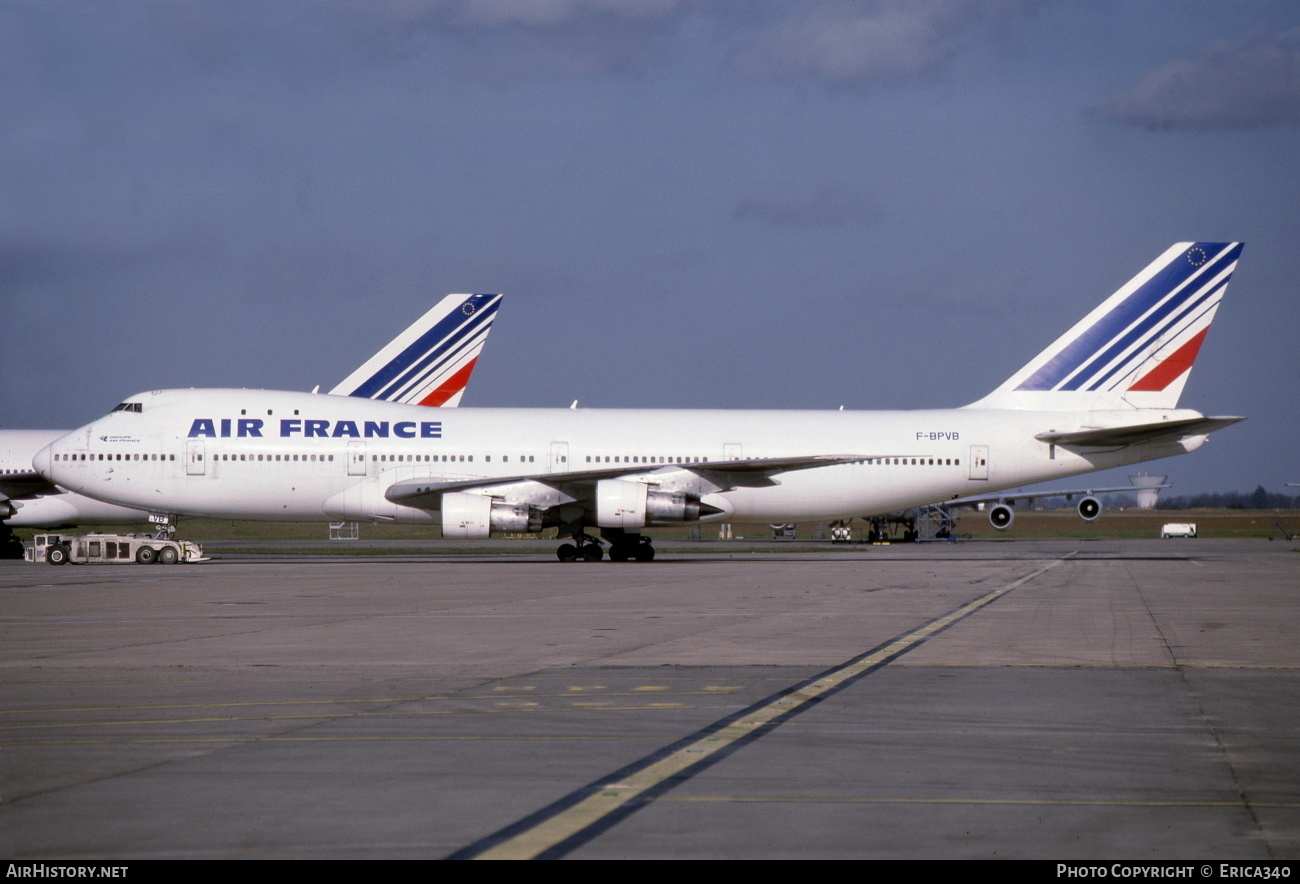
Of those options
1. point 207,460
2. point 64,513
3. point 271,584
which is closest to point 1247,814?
point 271,584

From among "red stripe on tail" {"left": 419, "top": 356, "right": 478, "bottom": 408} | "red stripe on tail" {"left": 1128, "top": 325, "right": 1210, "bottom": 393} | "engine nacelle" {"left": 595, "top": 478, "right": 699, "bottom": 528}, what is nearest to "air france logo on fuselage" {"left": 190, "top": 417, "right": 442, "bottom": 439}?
"engine nacelle" {"left": 595, "top": 478, "right": 699, "bottom": 528}

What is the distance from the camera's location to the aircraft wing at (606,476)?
104 ft

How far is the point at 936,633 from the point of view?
1429cm

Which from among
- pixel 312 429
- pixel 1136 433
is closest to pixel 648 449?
pixel 312 429

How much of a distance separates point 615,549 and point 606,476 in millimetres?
3313

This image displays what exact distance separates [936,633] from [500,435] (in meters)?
20.8

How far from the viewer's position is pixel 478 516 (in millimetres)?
31344

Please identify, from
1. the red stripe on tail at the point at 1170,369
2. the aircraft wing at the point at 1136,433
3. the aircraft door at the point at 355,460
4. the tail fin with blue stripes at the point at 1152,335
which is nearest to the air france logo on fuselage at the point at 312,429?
the aircraft door at the point at 355,460

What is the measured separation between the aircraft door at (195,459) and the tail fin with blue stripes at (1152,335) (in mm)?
21995

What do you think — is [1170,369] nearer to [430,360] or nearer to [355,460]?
[355,460]

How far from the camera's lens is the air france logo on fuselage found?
109 feet

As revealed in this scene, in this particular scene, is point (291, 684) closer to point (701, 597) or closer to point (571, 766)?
point (571, 766)

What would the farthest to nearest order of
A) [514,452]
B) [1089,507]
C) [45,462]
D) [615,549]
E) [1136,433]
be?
[1089,507], [615,549], [45,462], [514,452], [1136,433]

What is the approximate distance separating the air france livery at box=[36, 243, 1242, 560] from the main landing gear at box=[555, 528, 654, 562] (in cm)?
5
